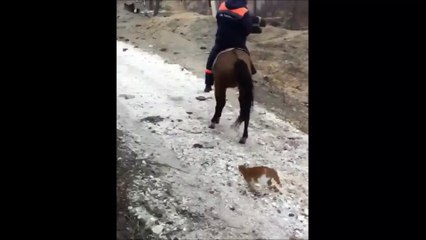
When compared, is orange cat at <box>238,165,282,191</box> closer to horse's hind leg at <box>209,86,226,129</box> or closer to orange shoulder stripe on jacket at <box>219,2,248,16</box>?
horse's hind leg at <box>209,86,226,129</box>

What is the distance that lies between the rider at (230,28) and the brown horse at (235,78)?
2 centimetres

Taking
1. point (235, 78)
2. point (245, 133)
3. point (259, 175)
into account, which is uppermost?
point (235, 78)

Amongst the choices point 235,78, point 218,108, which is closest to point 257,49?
point 235,78

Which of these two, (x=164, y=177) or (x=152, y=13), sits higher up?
(x=152, y=13)

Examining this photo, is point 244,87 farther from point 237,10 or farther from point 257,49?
point 237,10

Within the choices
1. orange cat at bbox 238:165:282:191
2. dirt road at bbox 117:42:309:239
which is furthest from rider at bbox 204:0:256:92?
orange cat at bbox 238:165:282:191

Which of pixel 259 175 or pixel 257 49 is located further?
pixel 257 49

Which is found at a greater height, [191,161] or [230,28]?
[230,28]

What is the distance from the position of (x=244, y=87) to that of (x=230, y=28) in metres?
0.27

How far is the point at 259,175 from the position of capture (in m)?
1.71
